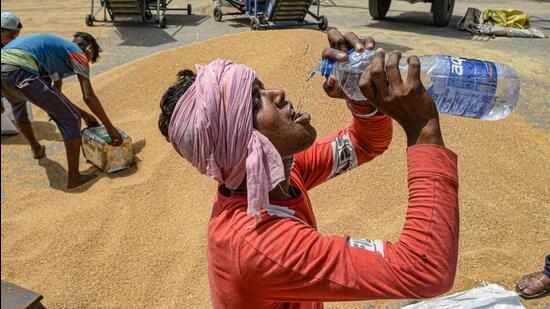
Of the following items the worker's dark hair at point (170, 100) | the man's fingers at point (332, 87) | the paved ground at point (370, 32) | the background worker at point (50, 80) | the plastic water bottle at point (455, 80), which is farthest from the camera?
the paved ground at point (370, 32)

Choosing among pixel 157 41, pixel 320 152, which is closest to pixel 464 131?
pixel 320 152

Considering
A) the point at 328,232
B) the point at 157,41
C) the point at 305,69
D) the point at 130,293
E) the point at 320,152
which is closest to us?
the point at 320,152

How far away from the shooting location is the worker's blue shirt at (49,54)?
4.29m

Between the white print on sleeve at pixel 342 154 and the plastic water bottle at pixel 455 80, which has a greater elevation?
the plastic water bottle at pixel 455 80

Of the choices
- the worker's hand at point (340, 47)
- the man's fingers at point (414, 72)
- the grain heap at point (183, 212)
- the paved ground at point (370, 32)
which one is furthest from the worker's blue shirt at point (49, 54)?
the man's fingers at point (414, 72)

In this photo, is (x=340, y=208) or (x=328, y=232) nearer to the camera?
(x=328, y=232)

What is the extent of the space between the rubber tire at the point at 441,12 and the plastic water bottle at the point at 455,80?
10725 mm

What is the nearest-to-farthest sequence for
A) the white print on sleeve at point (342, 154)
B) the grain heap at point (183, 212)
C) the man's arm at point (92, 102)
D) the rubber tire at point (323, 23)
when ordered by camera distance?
1. the white print on sleeve at point (342, 154)
2. the grain heap at point (183, 212)
3. the man's arm at point (92, 102)
4. the rubber tire at point (323, 23)

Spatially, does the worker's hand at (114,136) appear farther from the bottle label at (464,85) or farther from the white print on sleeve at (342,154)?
the bottle label at (464,85)

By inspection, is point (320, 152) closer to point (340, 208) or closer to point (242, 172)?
point (242, 172)

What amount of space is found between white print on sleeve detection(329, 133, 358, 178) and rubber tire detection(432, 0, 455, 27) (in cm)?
1124

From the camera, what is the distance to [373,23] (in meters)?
12.4

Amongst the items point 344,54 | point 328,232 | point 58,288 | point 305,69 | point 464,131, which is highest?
point 344,54

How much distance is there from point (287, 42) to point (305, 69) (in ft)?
2.37
